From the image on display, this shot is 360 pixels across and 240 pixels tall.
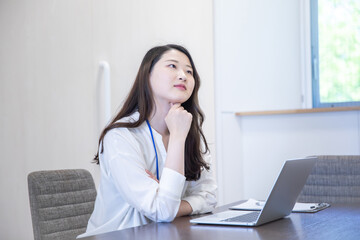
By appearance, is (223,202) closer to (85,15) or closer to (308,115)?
(308,115)

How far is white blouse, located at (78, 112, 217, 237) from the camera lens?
54.8 inches

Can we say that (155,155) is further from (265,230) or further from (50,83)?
(50,83)

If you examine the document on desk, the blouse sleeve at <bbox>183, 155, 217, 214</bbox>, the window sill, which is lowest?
the document on desk

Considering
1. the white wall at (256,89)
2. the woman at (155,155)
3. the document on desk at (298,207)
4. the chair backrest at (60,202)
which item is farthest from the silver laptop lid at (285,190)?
the white wall at (256,89)

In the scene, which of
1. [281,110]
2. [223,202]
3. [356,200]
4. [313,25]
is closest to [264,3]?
[313,25]

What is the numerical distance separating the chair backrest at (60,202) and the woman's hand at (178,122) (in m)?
0.53

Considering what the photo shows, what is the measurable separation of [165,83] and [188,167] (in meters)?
0.29

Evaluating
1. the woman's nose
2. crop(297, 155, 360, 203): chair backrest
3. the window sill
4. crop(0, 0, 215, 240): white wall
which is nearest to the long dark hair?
the woman's nose

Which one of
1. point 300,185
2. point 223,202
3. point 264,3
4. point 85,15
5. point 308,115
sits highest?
point 264,3

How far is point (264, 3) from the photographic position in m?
3.80

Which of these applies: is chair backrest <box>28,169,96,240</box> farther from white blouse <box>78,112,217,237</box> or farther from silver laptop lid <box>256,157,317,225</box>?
silver laptop lid <box>256,157,317,225</box>

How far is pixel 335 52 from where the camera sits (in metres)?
3.66

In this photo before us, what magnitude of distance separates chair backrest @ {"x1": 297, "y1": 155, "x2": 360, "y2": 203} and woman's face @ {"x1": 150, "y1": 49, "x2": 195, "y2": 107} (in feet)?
2.83

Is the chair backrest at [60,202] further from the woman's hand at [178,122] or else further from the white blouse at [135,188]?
the woman's hand at [178,122]
